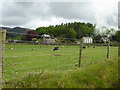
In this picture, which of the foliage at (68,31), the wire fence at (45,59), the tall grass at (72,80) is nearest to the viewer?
the tall grass at (72,80)

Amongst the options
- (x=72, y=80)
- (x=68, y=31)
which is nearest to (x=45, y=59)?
(x=72, y=80)

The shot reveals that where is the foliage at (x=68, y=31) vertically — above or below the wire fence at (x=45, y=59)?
above

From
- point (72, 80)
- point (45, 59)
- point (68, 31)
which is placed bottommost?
point (45, 59)

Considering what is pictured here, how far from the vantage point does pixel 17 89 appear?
437cm

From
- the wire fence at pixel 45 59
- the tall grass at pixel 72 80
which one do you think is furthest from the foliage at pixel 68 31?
the tall grass at pixel 72 80

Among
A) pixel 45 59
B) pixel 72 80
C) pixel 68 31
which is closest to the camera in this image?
pixel 72 80

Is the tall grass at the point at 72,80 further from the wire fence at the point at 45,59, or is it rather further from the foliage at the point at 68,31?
the foliage at the point at 68,31

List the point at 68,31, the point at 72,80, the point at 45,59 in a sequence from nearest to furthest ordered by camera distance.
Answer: the point at 72,80, the point at 45,59, the point at 68,31

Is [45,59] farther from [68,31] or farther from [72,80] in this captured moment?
[68,31]

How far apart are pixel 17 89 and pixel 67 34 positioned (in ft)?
291

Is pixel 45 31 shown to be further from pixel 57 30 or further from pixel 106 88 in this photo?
pixel 106 88

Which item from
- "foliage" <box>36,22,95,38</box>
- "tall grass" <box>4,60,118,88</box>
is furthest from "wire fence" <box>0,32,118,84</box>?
"foliage" <box>36,22,95,38</box>

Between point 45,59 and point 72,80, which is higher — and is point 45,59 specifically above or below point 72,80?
below

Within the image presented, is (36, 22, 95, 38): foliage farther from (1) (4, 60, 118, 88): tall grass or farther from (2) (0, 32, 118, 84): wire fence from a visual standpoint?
(1) (4, 60, 118, 88): tall grass
